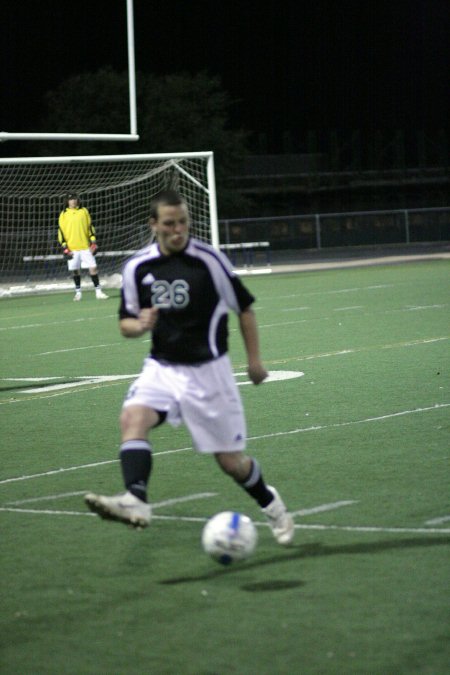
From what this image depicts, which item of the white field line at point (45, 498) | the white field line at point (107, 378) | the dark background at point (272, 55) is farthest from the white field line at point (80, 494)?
the dark background at point (272, 55)

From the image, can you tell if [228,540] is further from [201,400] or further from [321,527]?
[321,527]

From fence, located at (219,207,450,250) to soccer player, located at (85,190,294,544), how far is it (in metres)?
45.3

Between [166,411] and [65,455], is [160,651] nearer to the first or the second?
[166,411]

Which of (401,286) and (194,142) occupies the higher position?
(194,142)

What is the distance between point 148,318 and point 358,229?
156 feet

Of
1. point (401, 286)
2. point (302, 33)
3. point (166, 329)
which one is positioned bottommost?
point (401, 286)

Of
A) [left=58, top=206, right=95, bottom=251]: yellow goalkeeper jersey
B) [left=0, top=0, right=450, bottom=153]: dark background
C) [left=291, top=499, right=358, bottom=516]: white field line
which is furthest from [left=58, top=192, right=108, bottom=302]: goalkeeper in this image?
[left=0, top=0, right=450, bottom=153]: dark background

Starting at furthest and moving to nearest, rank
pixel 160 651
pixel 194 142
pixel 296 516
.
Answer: pixel 194 142, pixel 296 516, pixel 160 651

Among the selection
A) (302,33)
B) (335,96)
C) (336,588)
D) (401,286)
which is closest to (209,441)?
(336,588)

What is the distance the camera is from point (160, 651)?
4.89m

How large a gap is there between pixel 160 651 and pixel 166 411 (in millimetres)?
1679

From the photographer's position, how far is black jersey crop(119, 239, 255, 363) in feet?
20.9

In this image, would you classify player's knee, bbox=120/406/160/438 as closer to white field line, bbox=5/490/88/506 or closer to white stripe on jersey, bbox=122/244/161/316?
white stripe on jersey, bbox=122/244/161/316

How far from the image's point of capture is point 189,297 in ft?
20.9
